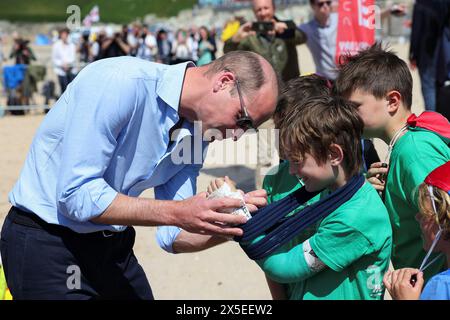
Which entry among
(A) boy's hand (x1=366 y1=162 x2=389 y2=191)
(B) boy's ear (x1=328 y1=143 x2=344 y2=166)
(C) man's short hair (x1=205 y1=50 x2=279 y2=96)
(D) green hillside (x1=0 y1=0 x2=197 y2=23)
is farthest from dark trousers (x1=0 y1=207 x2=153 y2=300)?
(D) green hillside (x1=0 y1=0 x2=197 y2=23)

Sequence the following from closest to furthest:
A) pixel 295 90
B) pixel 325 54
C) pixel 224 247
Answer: pixel 295 90 → pixel 224 247 → pixel 325 54

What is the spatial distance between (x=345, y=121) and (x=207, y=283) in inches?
107

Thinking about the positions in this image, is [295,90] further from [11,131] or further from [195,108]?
[11,131]

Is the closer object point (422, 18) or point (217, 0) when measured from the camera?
point (422, 18)

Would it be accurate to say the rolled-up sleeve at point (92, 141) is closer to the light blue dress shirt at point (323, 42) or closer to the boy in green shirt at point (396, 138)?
the boy in green shirt at point (396, 138)

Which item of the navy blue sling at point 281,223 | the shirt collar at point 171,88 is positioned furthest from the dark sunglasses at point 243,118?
the navy blue sling at point 281,223

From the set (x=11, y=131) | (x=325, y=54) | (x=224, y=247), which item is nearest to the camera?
(x=224, y=247)

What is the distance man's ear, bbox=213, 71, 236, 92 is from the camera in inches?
101

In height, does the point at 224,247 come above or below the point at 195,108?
Result: below

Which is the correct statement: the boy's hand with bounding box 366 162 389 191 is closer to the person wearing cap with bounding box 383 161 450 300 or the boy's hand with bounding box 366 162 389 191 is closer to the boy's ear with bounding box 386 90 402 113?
the boy's ear with bounding box 386 90 402 113

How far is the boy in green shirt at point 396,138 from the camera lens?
106 inches

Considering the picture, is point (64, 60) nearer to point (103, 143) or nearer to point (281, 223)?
point (103, 143)

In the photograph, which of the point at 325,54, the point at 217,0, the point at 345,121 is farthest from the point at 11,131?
the point at 217,0

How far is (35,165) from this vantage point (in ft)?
9.00
